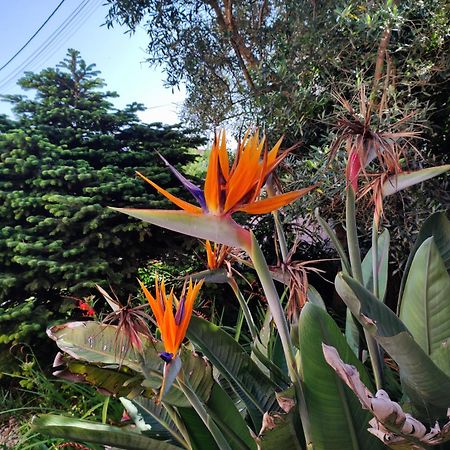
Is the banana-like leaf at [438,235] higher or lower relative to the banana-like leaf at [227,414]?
higher

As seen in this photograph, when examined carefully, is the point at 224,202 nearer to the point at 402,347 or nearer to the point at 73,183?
the point at 402,347

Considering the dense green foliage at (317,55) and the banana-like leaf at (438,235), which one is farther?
the dense green foliage at (317,55)

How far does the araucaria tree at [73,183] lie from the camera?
9.93 ft

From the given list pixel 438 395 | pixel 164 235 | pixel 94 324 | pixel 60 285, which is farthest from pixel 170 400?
pixel 164 235

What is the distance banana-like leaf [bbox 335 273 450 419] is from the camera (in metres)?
0.85

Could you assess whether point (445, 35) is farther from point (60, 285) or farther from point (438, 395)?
point (60, 285)

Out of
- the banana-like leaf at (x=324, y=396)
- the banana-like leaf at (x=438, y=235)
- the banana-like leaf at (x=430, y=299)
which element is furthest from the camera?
the banana-like leaf at (x=438, y=235)

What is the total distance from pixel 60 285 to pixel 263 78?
1.89m

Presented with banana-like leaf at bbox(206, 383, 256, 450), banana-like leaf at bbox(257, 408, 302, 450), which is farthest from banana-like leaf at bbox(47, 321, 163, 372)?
banana-like leaf at bbox(257, 408, 302, 450)

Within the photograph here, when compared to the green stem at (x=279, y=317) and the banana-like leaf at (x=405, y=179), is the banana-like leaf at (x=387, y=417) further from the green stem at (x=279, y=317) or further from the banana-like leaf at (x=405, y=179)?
the banana-like leaf at (x=405, y=179)

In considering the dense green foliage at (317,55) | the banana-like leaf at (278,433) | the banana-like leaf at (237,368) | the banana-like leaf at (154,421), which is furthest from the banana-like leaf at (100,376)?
the dense green foliage at (317,55)

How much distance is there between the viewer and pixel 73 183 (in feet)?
10.8

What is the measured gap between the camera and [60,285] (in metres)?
2.98

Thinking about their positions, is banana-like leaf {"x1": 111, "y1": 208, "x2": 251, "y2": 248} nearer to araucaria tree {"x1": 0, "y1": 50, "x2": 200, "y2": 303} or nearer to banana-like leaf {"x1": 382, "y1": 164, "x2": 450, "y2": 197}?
banana-like leaf {"x1": 382, "y1": 164, "x2": 450, "y2": 197}
